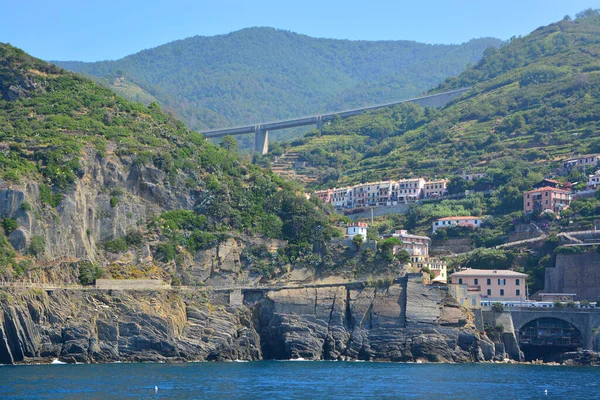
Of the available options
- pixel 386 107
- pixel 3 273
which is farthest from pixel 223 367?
pixel 386 107

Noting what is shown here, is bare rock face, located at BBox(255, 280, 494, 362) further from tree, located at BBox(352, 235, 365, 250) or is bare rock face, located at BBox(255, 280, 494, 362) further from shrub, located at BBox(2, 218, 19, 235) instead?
shrub, located at BBox(2, 218, 19, 235)

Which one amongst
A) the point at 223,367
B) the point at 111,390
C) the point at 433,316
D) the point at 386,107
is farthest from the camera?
the point at 386,107

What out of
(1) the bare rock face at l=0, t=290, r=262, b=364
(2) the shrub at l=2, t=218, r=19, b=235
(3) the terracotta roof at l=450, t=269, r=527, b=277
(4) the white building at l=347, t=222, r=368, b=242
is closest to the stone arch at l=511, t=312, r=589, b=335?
(3) the terracotta roof at l=450, t=269, r=527, b=277

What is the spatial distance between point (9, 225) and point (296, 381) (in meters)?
27.6

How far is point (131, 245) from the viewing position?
320 feet

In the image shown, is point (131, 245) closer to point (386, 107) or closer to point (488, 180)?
point (488, 180)

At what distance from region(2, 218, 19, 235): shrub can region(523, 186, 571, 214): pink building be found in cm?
5485

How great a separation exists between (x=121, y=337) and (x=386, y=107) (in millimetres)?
110413

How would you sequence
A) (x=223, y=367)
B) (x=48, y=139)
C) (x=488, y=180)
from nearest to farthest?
(x=223, y=367)
(x=48, y=139)
(x=488, y=180)

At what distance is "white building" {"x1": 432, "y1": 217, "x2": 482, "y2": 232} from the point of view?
398 ft

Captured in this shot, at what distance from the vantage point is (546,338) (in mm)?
96875

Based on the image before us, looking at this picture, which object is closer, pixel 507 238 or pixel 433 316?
pixel 433 316

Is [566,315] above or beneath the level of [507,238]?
beneath

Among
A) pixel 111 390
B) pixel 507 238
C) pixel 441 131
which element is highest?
pixel 441 131
